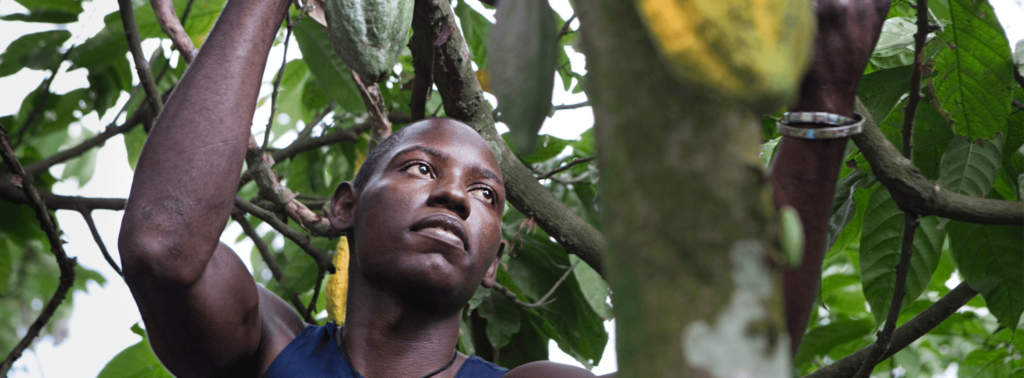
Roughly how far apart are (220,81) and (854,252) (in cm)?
274

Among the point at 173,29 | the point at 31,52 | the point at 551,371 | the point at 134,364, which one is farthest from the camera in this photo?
the point at 31,52

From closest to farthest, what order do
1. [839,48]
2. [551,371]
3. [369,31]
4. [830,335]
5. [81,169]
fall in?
[839,48]
[369,31]
[551,371]
[830,335]
[81,169]

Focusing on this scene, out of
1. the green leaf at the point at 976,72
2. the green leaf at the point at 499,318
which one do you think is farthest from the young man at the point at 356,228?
the green leaf at the point at 976,72

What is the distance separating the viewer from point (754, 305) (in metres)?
Answer: 0.36

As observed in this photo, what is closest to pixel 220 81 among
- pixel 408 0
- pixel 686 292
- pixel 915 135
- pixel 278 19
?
pixel 278 19

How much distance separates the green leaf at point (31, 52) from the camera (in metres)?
2.63

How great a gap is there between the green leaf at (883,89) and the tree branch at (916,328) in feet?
1.52

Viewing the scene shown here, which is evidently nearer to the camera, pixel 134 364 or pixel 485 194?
pixel 485 194

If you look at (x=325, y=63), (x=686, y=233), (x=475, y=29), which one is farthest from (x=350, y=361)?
(x=475, y=29)

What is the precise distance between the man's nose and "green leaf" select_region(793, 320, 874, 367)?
136 centimetres

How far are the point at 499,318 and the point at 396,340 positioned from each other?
841 mm

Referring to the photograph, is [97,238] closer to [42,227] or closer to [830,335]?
[42,227]

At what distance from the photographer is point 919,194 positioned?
4.25 feet

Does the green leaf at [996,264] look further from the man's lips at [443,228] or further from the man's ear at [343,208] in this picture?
the man's ear at [343,208]
